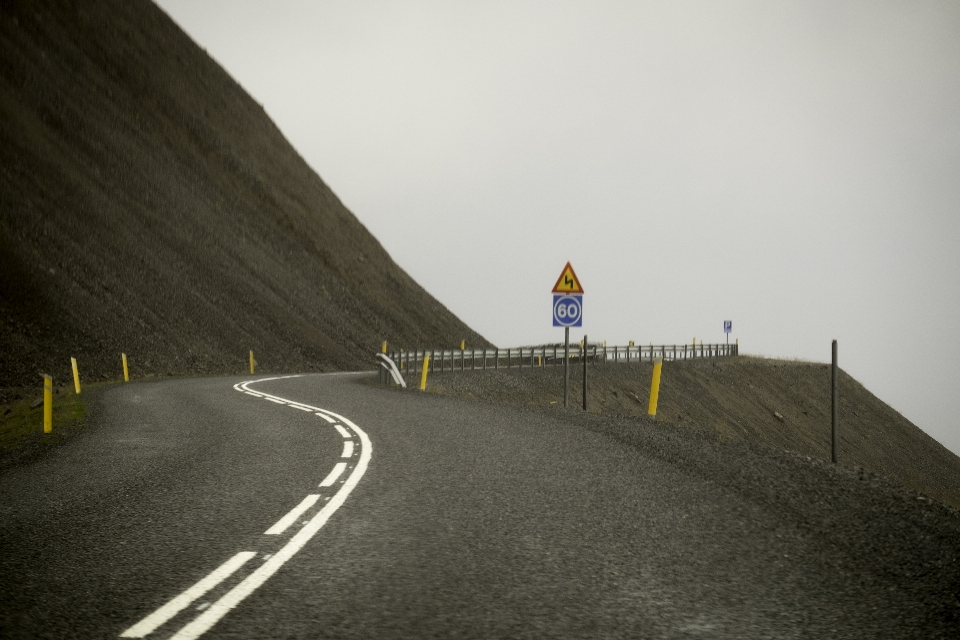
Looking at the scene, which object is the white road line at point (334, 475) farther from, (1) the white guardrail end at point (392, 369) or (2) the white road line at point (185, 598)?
(1) the white guardrail end at point (392, 369)

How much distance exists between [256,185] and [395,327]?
19082 mm

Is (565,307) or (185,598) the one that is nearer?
(185,598)

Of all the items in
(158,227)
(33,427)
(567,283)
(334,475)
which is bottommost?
(33,427)

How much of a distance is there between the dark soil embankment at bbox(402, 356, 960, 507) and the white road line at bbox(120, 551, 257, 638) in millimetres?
22534

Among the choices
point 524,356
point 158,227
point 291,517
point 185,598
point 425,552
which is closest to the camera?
point 185,598

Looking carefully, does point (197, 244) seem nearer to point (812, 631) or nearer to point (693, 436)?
point (693, 436)

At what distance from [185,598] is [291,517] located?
7.14 ft

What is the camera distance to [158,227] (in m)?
57.8

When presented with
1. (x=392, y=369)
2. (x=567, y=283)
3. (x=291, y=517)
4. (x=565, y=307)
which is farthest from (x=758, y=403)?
(x=291, y=517)

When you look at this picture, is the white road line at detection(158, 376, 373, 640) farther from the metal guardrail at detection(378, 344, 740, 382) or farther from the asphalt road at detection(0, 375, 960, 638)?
the metal guardrail at detection(378, 344, 740, 382)

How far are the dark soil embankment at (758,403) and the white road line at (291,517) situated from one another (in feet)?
66.9

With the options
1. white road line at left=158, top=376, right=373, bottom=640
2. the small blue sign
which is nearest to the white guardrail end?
the small blue sign

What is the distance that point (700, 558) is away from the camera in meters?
5.54

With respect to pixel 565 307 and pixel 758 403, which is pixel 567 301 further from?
pixel 758 403
